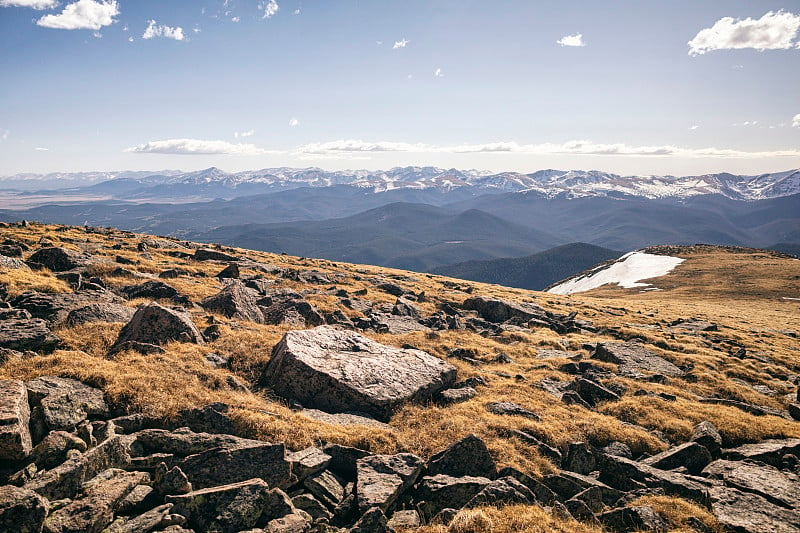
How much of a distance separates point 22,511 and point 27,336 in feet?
36.3

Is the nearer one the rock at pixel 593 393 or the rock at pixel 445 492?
the rock at pixel 445 492

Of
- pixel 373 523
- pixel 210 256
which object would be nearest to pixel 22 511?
pixel 373 523

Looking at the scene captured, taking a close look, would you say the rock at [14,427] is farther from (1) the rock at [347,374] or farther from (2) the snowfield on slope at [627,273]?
(2) the snowfield on slope at [627,273]

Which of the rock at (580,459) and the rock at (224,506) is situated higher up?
the rock at (224,506)

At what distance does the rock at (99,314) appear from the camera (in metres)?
19.5

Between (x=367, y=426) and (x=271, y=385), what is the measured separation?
17.4 ft

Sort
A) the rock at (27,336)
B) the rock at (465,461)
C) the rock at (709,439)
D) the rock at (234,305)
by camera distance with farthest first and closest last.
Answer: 1. the rock at (234,305)
2. the rock at (709,439)
3. the rock at (27,336)
4. the rock at (465,461)

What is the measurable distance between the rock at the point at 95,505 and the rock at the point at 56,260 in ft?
90.0

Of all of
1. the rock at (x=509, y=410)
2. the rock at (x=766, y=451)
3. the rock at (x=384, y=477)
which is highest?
the rock at (x=384, y=477)

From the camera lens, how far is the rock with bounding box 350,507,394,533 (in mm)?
10117

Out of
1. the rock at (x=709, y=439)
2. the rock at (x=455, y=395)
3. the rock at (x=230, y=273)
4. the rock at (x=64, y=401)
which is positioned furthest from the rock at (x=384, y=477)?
the rock at (x=230, y=273)

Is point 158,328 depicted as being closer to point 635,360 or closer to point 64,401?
point 64,401

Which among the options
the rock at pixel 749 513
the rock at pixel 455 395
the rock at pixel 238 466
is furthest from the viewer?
the rock at pixel 455 395

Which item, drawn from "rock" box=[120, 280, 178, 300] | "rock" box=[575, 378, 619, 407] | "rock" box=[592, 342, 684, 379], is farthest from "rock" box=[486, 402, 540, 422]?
"rock" box=[120, 280, 178, 300]
